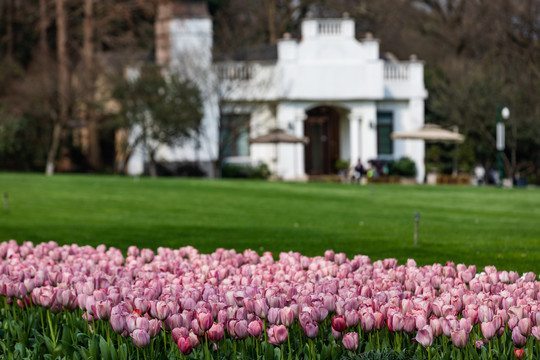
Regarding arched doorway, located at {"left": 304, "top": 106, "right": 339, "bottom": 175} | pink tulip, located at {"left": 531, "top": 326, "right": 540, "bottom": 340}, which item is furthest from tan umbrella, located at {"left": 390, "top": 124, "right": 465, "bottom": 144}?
pink tulip, located at {"left": 531, "top": 326, "right": 540, "bottom": 340}

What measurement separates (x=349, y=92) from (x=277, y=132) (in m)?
6.88

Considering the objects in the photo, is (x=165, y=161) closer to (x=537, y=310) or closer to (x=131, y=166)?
(x=131, y=166)

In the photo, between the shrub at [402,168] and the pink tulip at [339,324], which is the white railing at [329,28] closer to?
the shrub at [402,168]

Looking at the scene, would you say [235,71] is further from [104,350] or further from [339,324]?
[339,324]

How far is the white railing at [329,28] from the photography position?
51344 millimetres

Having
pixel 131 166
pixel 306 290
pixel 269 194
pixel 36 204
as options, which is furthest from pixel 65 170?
pixel 306 290

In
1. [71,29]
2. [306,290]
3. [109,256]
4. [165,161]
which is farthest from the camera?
[71,29]

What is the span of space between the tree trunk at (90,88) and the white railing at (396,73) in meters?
15.5

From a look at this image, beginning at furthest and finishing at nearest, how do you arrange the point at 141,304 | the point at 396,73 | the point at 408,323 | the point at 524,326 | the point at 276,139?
1. the point at 396,73
2. the point at 276,139
3. the point at 141,304
4. the point at 408,323
5. the point at 524,326

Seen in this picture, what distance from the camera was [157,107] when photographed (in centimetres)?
4597

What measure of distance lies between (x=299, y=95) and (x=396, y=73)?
5.64 m

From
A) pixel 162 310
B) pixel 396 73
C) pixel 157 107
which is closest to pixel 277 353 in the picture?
pixel 162 310

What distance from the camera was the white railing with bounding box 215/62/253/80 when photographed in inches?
1915

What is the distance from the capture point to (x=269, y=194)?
97.3 ft
